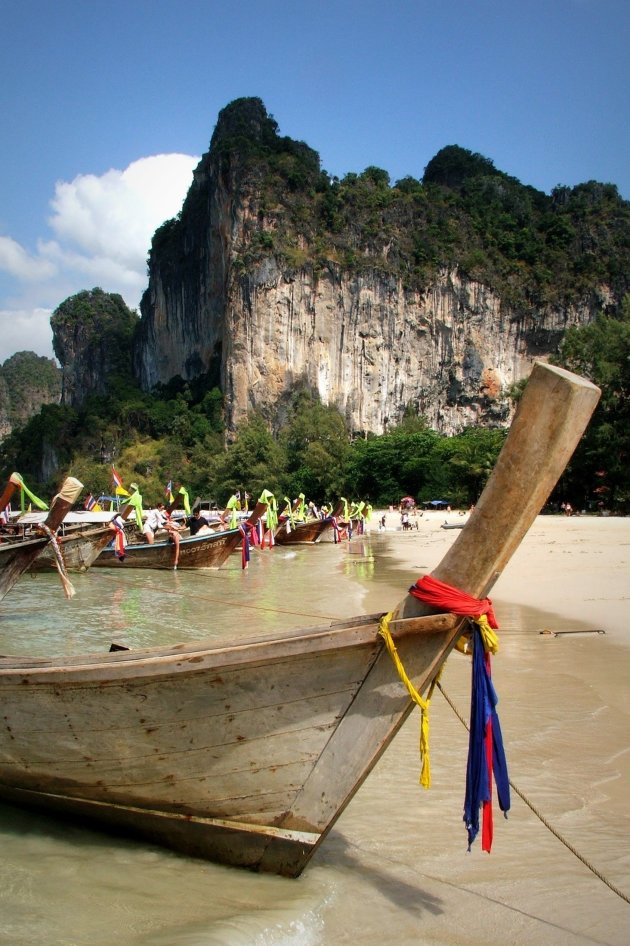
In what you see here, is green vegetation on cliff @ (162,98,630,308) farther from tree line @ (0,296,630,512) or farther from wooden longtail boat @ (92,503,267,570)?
wooden longtail boat @ (92,503,267,570)

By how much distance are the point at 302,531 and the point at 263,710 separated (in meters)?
26.6

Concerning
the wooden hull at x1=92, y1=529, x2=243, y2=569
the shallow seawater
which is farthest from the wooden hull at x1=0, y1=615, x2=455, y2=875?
the wooden hull at x1=92, y1=529, x2=243, y2=569

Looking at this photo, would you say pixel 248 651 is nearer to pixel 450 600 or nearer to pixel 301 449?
pixel 450 600

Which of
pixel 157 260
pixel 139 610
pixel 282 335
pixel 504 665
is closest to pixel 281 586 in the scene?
pixel 139 610

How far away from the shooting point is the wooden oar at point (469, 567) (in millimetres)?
2762

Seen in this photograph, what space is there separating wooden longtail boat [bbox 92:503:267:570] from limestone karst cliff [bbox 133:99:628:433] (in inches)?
1976

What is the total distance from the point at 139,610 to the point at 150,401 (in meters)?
73.4

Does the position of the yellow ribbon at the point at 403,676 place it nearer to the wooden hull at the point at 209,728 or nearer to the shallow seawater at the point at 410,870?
the wooden hull at the point at 209,728

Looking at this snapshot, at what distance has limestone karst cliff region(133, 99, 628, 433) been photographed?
68812 mm

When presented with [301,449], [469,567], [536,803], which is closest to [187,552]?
[536,803]

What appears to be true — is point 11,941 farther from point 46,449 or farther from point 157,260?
point 157,260

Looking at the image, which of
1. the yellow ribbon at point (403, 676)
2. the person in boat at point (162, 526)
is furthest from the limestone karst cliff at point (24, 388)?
the yellow ribbon at point (403, 676)

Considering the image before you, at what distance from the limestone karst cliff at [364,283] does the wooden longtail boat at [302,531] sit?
126ft

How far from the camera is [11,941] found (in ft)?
9.75
